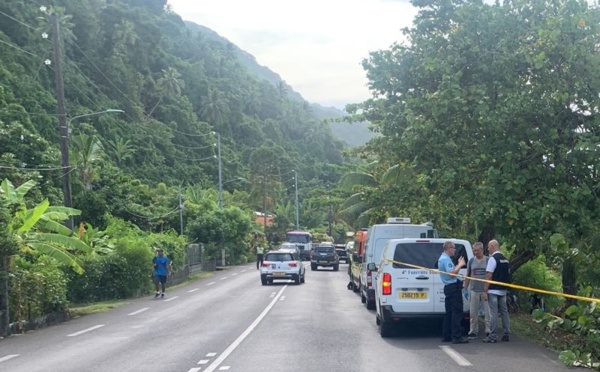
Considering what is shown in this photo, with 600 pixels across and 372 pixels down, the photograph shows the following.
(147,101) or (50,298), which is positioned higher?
(147,101)

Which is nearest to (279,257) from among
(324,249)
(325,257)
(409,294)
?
(325,257)

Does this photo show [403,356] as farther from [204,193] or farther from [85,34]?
[85,34]

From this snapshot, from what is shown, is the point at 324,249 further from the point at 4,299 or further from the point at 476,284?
the point at 476,284

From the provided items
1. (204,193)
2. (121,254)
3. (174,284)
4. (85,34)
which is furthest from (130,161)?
(121,254)

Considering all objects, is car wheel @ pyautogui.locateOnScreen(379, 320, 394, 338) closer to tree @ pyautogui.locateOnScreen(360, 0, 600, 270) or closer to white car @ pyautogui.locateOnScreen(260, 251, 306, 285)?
tree @ pyautogui.locateOnScreen(360, 0, 600, 270)

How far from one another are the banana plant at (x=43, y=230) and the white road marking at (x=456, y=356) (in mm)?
10910

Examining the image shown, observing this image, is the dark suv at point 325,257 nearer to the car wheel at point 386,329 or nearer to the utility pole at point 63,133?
the utility pole at point 63,133

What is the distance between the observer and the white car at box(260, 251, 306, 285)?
33.0 meters

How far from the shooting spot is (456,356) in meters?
11.8

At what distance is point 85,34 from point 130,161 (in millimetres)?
20769

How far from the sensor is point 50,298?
19.0 meters

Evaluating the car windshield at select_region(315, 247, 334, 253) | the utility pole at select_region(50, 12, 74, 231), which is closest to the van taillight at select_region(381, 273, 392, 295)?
the utility pole at select_region(50, 12, 74, 231)

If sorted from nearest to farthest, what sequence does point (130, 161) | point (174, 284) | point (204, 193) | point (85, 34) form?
1. point (174, 284)
2. point (204, 193)
3. point (130, 161)
4. point (85, 34)

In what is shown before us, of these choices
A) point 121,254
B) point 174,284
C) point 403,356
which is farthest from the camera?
point 174,284
